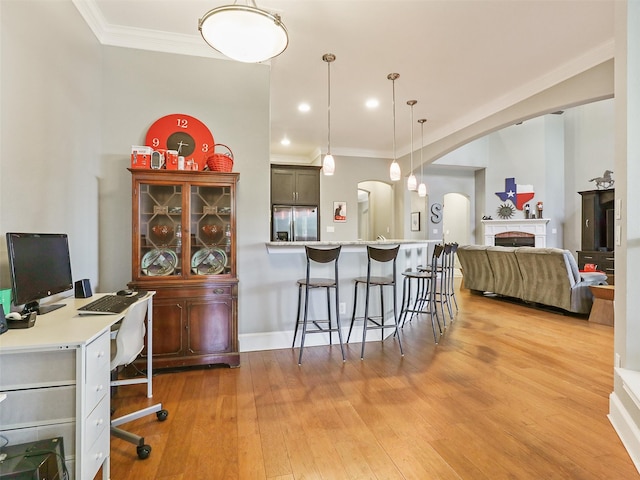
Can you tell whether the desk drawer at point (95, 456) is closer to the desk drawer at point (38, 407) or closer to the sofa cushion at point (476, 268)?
the desk drawer at point (38, 407)

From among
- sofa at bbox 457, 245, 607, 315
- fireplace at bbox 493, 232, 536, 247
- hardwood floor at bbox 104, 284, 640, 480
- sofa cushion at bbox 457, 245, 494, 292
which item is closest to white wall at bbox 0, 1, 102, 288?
hardwood floor at bbox 104, 284, 640, 480

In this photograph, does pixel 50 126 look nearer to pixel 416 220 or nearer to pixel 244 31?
pixel 244 31

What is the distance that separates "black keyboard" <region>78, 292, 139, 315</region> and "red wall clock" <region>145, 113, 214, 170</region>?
1.51m

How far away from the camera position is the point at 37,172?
205cm

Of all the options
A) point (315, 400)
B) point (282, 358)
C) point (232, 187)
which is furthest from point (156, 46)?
point (315, 400)

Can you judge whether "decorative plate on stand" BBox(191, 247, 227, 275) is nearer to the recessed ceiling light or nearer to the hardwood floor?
the hardwood floor

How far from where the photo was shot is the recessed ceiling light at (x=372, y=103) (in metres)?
4.79

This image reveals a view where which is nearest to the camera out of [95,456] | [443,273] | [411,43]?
[95,456]

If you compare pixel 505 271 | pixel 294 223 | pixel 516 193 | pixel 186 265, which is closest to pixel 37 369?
pixel 186 265

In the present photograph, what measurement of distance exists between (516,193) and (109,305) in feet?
30.9

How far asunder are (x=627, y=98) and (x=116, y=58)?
13.1 feet

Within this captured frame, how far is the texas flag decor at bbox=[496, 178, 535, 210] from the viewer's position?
28.1 feet

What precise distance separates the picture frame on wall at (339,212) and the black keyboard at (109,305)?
536cm

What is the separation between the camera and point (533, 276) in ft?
17.1
